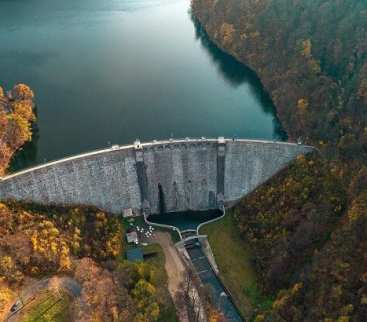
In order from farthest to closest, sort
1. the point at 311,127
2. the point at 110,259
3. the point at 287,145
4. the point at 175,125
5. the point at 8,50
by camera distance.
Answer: the point at 8,50, the point at 175,125, the point at 311,127, the point at 287,145, the point at 110,259

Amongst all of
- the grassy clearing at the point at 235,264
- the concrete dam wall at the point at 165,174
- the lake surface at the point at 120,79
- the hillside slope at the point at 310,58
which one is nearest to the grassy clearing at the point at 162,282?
the grassy clearing at the point at 235,264

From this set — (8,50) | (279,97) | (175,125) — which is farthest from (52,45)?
(279,97)

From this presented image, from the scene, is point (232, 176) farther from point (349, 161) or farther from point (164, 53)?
point (164, 53)

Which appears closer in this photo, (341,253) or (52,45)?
(341,253)

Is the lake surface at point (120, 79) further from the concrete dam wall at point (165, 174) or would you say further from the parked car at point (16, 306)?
the parked car at point (16, 306)

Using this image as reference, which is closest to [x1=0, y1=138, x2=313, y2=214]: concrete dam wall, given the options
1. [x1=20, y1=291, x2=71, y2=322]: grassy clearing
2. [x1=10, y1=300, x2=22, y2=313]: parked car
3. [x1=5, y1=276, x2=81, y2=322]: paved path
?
→ [x1=5, y1=276, x2=81, y2=322]: paved path
